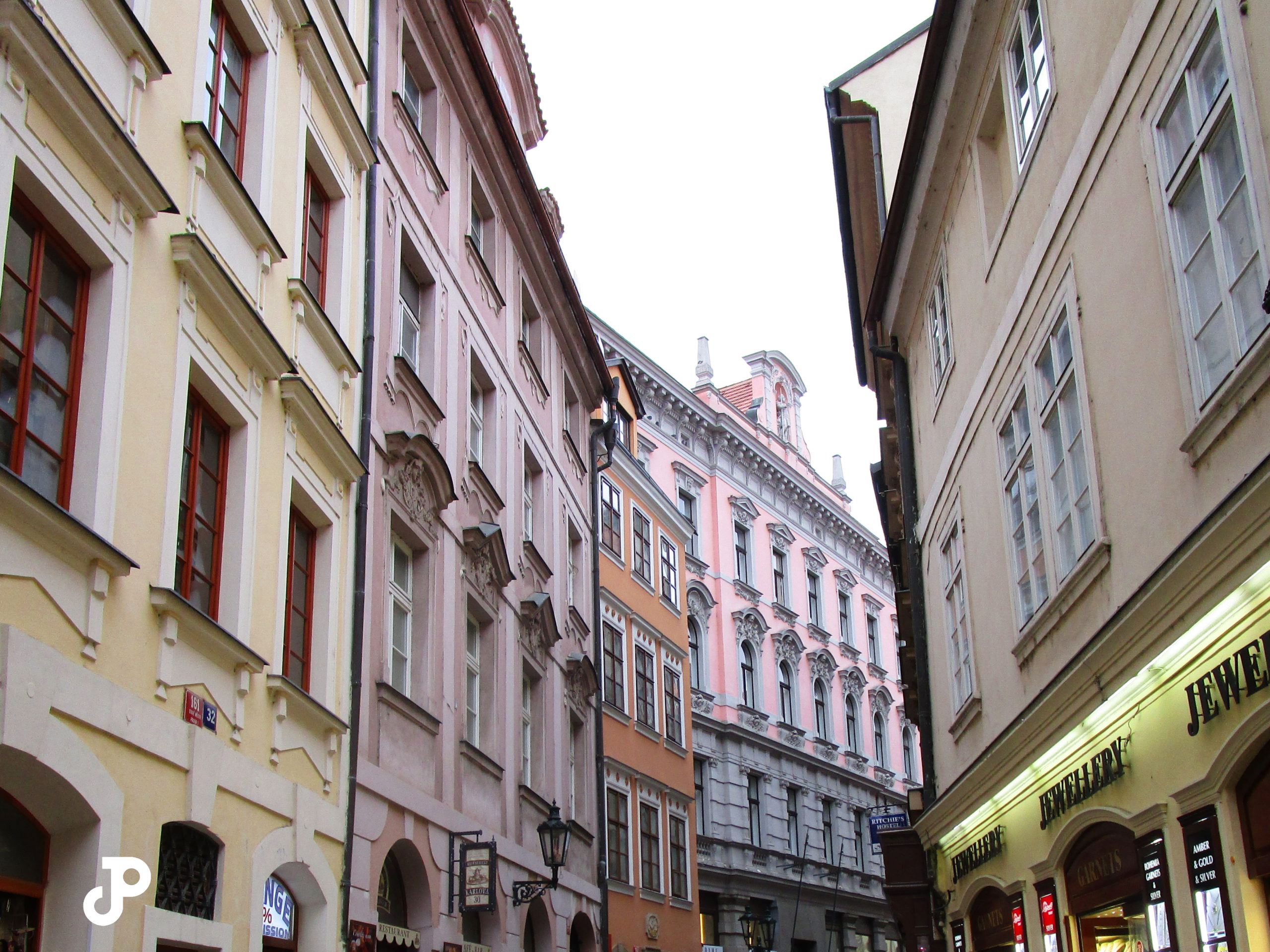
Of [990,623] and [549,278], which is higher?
[549,278]

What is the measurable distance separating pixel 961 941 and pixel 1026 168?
9481 millimetres

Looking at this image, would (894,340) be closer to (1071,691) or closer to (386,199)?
(386,199)

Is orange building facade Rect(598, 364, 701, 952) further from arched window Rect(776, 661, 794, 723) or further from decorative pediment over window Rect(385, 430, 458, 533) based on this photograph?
arched window Rect(776, 661, 794, 723)

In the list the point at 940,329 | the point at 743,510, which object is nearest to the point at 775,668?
the point at 743,510

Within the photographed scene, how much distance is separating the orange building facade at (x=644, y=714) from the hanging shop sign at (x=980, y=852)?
7037mm

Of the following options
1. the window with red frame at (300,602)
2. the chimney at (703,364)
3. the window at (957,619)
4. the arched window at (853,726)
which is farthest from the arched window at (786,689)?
the window with red frame at (300,602)

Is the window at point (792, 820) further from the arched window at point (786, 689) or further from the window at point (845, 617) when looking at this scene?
the window at point (845, 617)

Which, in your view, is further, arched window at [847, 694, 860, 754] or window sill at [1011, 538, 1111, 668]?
arched window at [847, 694, 860, 754]

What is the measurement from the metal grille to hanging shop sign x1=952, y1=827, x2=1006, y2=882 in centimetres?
797

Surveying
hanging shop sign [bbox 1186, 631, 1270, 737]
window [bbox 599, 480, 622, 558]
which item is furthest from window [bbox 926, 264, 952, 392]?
window [bbox 599, 480, 622, 558]

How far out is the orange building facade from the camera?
925 inches

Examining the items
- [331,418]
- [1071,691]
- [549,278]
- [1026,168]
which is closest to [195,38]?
[331,418]

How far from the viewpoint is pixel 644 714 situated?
26.0 metres

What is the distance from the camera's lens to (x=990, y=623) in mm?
13953
